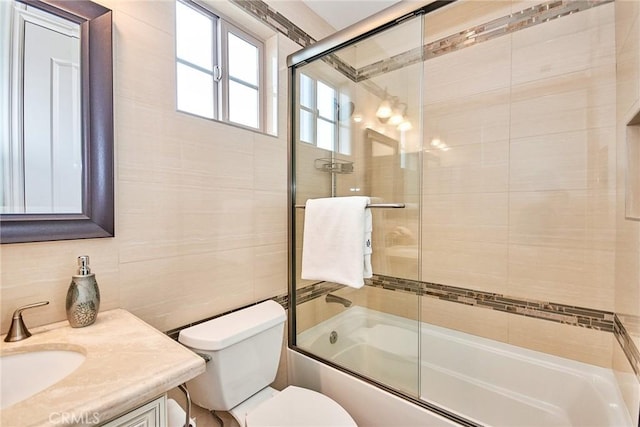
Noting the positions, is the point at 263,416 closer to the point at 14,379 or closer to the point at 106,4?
the point at 14,379

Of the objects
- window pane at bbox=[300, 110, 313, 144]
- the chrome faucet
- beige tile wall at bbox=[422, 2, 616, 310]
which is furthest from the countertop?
beige tile wall at bbox=[422, 2, 616, 310]

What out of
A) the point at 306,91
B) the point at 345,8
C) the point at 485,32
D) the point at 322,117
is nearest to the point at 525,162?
the point at 485,32

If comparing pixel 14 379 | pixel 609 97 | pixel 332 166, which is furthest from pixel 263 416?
pixel 609 97

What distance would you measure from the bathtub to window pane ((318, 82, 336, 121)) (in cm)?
121

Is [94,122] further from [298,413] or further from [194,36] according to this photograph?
[298,413]

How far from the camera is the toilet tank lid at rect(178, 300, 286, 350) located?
1089 mm

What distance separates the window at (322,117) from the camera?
172 cm

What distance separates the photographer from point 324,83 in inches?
68.2

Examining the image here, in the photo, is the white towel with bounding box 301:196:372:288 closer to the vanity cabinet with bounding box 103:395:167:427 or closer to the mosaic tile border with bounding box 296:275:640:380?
the mosaic tile border with bounding box 296:275:640:380

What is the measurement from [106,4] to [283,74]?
86cm

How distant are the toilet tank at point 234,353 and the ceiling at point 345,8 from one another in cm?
182

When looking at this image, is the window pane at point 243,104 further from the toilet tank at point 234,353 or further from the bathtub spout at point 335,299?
the bathtub spout at point 335,299

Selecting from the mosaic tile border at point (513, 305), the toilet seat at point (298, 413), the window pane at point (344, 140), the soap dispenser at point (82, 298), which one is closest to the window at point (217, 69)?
the window pane at point (344, 140)

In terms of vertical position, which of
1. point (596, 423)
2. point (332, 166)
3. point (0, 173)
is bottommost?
point (596, 423)
